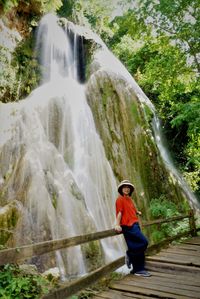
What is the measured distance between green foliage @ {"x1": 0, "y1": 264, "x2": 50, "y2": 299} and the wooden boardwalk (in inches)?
34.3

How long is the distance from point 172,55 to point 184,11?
1.39m

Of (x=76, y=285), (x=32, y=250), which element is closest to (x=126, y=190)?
(x=76, y=285)

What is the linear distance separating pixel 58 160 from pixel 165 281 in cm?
684

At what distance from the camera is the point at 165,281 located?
5730 millimetres

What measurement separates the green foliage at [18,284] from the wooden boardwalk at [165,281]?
87 cm

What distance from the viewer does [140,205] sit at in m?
15.0

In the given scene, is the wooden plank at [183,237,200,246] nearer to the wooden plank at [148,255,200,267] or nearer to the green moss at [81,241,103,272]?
the wooden plank at [148,255,200,267]

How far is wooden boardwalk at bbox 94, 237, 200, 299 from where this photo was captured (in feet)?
16.8

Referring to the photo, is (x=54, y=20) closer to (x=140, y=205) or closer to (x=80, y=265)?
(x=140, y=205)

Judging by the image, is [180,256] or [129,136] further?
[129,136]

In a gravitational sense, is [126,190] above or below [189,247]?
above

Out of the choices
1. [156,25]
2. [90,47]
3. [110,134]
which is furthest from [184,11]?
[90,47]

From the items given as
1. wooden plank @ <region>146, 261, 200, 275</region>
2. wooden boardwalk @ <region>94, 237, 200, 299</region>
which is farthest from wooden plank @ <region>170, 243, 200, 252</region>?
wooden plank @ <region>146, 261, 200, 275</region>

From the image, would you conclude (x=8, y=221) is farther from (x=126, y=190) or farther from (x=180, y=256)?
(x=180, y=256)
